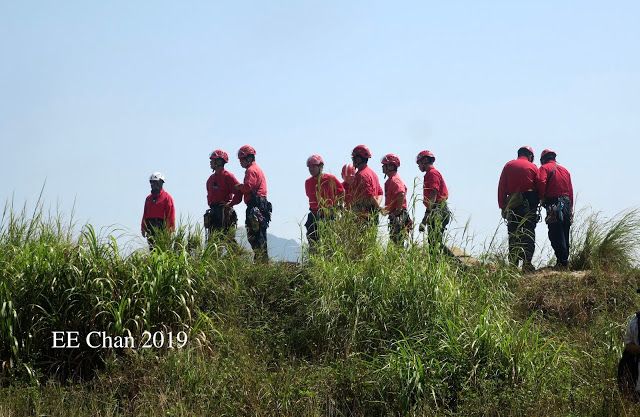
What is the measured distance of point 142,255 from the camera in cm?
1097

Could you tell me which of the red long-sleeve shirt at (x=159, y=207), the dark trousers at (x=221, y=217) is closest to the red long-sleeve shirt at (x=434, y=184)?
the dark trousers at (x=221, y=217)

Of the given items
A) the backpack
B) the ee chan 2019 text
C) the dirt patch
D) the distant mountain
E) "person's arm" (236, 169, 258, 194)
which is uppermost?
"person's arm" (236, 169, 258, 194)

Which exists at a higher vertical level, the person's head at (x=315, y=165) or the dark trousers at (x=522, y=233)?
the person's head at (x=315, y=165)

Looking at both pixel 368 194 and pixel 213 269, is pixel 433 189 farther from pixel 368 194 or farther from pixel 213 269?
pixel 213 269

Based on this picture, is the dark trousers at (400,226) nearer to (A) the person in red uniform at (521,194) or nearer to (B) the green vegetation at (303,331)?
(B) the green vegetation at (303,331)

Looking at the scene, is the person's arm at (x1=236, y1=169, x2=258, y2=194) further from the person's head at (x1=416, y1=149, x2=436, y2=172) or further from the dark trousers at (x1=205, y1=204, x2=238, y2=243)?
the person's head at (x1=416, y1=149, x2=436, y2=172)

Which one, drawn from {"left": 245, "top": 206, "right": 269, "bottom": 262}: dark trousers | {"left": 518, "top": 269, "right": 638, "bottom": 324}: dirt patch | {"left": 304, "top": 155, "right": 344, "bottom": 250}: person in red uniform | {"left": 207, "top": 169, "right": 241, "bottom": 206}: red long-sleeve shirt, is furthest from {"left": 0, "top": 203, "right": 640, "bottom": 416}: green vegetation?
{"left": 207, "top": 169, "right": 241, "bottom": 206}: red long-sleeve shirt

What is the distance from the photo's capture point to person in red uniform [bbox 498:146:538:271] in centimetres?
1324

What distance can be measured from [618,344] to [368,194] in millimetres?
3897

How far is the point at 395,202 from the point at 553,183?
2.25m

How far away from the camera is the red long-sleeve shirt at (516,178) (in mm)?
13398

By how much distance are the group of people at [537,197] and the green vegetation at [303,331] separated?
4.43ft

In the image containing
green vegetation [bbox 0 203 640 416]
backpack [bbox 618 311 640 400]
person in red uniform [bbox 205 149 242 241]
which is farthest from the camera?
person in red uniform [bbox 205 149 242 241]

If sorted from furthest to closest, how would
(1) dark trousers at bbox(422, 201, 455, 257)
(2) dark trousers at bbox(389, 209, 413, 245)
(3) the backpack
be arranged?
(2) dark trousers at bbox(389, 209, 413, 245), (1) dark trousers at bbox(422, 201, 455, 257), (3) the backpack
